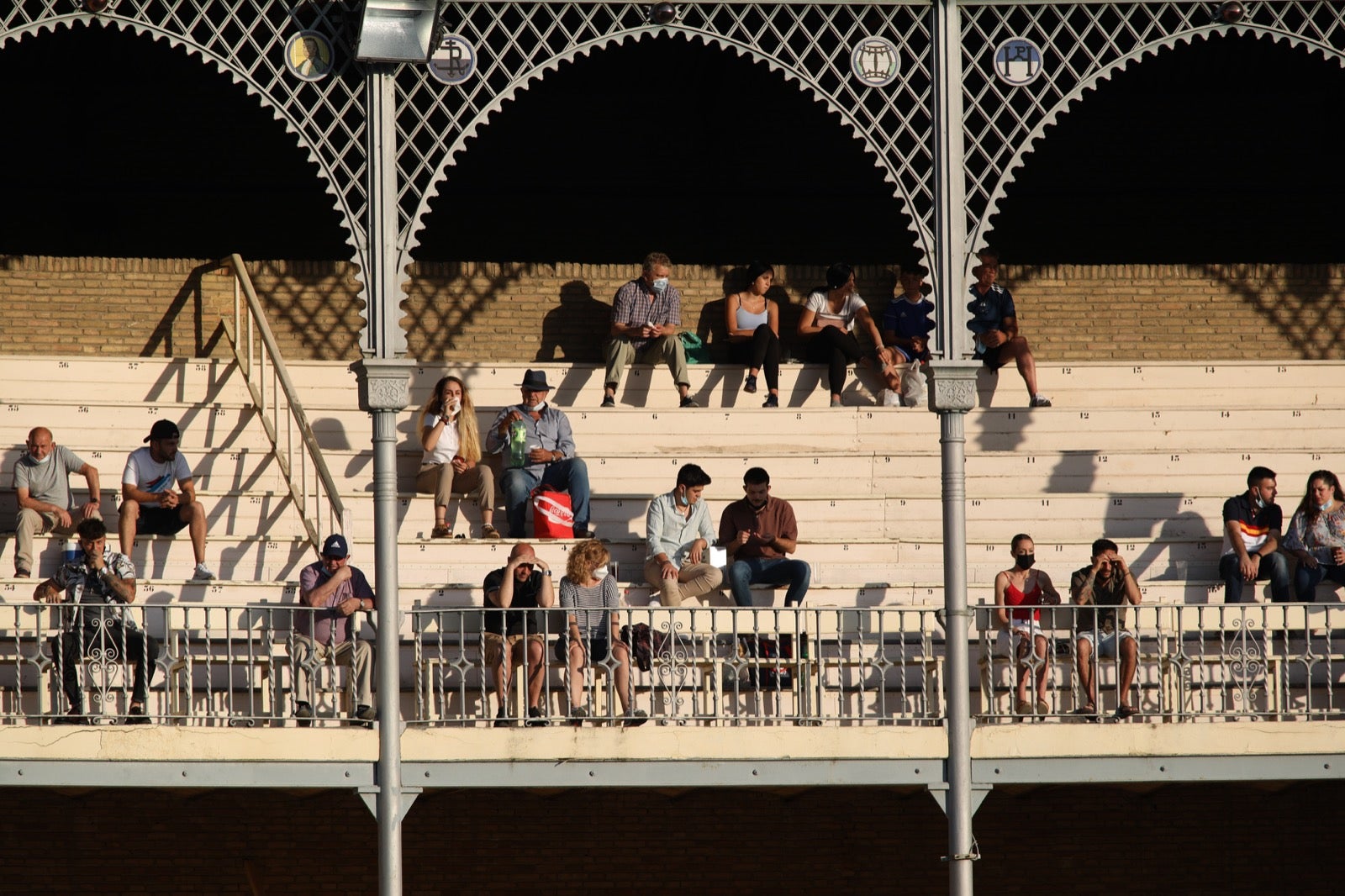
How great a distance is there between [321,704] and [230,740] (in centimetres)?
77

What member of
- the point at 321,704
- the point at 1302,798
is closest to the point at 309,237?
the point at 321,704

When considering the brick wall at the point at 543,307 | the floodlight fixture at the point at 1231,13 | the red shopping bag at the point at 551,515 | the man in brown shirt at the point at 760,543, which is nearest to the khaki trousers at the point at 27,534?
the red shopping bag at the point at 551,515

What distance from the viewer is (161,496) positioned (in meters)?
13.2

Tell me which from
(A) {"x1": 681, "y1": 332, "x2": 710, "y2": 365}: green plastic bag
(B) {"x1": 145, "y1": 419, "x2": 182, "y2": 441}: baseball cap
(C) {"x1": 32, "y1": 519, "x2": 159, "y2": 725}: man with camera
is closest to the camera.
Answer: (C) {"x1": 32, "y1": 519, "x2": 159, "y2": 725}: man with camera

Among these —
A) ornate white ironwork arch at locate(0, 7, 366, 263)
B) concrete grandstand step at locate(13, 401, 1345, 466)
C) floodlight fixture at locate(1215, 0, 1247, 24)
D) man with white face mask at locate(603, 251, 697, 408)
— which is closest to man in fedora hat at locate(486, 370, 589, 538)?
concrete grandstand step at locate(13, 401, 1345, 466)

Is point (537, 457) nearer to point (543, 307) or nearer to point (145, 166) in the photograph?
point (543, 307)

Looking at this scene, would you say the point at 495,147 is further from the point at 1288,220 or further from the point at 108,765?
the point at 108,765

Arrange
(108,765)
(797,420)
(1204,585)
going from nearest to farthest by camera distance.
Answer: (108,765) → (1204,585) → (797,420)

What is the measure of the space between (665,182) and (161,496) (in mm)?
6691

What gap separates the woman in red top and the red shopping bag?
9.90 ft

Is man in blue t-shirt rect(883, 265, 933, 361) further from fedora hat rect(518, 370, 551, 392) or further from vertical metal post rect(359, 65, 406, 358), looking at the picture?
vertical metal post rect(359, 65, 406, 358)

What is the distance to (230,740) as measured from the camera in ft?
37.1

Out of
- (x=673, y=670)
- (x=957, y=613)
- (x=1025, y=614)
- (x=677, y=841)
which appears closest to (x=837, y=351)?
(x=677, y=841)

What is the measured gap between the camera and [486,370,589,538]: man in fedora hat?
13844 mm
